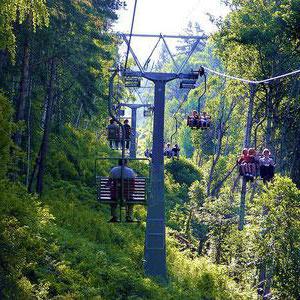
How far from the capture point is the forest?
16516mm

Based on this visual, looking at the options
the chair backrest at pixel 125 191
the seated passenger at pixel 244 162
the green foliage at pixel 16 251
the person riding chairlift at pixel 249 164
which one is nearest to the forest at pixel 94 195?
the green foliage at pixel 16 251

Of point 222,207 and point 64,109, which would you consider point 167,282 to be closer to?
point 222,207

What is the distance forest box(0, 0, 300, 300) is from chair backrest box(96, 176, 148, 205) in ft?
6.98

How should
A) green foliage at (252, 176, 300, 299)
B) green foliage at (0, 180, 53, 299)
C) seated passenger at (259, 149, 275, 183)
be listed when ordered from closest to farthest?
green foliage at (0, 180, 53, 299) → green foliage at (252, 176, 300, 299) → seated passenger at (259, 149, 275, 183)

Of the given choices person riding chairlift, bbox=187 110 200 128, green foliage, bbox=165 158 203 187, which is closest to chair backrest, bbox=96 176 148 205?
person riding chairlift, bbox=187 110 200 128

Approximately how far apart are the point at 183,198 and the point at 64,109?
13362 mm

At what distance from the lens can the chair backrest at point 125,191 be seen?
16062 millimetres

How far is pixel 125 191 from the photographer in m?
16.1

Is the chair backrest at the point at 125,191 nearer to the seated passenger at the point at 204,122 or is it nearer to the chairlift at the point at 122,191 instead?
the chairlift at the point at 122,191

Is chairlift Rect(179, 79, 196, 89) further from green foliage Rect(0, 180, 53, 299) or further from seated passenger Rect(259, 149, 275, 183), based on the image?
green foliage Rect(0, 180, 53, 299)

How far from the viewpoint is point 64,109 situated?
Answer: 34219 millimetres

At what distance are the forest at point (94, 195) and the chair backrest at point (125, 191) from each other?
2126mm

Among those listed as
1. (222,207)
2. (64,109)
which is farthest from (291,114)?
(64,109)

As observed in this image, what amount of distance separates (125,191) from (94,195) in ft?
46.7
